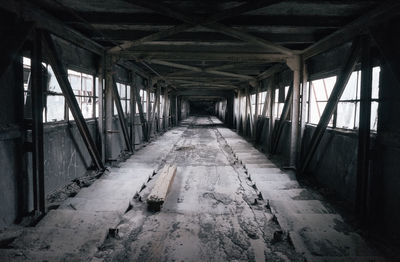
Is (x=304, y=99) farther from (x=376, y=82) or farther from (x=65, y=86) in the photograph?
(x=65, y=86)

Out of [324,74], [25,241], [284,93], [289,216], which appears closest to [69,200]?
[25,241]

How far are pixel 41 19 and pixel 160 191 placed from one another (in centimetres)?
336

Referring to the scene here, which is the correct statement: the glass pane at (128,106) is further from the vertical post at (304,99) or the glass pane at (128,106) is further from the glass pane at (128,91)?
the vertical post at (304,99)

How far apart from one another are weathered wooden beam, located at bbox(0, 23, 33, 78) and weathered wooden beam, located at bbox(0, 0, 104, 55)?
19 centimetres

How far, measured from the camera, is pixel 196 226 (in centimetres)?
394

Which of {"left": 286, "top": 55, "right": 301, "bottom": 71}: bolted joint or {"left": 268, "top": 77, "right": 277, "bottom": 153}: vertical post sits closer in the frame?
{"left": 286, "top": 55, "right": 301, "bottom": 71}: bolted joint

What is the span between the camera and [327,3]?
3887 millimetres

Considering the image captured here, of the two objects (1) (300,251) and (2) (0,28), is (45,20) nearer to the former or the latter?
(2) (0,28)

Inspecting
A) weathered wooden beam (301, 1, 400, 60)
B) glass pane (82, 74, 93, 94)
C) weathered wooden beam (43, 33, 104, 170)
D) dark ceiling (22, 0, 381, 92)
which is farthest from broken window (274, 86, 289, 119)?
weathered wooden beam (43, 33, 104, 170)

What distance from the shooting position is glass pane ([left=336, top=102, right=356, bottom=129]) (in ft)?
16.9

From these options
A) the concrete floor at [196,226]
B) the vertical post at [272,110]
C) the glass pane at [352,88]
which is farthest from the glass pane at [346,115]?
the vertical post at [272,110]

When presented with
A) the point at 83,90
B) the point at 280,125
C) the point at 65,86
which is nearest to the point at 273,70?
the point at 280,125

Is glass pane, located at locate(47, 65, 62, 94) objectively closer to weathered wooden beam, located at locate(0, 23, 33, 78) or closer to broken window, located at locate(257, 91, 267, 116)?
weathered wooden beam, located at locate(0, 23, 33, 78)

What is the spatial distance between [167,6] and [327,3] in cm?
232
